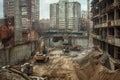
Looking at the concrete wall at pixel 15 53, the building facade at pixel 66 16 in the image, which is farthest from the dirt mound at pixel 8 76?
the building facade at pixel 66 16

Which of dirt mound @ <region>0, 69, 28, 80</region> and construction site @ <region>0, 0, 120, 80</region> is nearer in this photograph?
dirt mound @ <region>0, 69, 28, 80</region>

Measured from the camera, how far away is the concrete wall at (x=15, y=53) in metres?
21.9

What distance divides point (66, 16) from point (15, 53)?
4287 cm

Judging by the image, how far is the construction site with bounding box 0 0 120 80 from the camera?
16719 mm

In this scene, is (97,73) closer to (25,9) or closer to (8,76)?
(8,76)

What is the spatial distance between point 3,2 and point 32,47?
40427mm

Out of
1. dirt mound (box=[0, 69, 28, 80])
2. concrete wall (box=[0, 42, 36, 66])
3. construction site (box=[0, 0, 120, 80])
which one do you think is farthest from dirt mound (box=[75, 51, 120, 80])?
concrete wall (box=[0, 42, 36, 66])

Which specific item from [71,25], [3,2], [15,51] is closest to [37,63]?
[15,51]

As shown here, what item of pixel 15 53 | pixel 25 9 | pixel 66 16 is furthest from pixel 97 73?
pixel 25 9

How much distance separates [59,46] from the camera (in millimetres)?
50000

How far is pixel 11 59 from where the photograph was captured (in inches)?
944

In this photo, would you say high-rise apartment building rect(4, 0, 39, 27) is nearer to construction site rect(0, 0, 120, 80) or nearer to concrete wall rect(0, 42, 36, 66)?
construction site rect(0, 0, 120, 80)

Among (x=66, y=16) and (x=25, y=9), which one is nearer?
(x=25, y=9)

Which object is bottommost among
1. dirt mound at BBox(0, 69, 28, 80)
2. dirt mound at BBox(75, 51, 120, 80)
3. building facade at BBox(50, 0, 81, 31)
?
dirt mound at BBox(75, 51, 120, 80)
